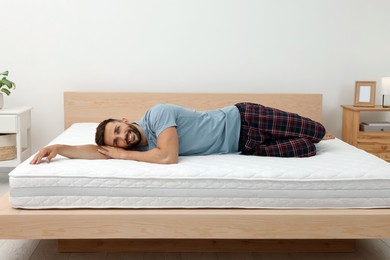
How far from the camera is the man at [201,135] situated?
254 centimetres

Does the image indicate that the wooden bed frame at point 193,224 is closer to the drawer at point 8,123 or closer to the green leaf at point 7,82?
the drawer at point 8,123

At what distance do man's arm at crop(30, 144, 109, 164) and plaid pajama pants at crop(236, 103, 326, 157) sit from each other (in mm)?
703

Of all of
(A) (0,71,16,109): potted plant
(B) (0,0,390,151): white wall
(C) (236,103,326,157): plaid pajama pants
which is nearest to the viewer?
(C) (236,103,326,157): plaid pajama pants

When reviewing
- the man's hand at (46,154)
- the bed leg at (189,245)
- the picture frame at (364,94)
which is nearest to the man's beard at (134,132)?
the man's hand at (46,154)

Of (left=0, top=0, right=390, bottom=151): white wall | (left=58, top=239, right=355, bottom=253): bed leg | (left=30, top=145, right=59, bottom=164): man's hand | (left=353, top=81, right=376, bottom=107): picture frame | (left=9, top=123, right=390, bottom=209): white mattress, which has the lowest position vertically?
(left=58, top=239, right=355, bottom=253): bed leg

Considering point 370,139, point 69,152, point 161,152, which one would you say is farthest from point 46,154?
point 370,139

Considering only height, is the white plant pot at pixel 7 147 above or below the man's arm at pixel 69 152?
below

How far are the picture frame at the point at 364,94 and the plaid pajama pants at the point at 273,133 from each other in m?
1.38

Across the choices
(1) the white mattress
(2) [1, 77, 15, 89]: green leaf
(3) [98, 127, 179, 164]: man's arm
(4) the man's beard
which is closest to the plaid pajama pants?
(1) the white mattress

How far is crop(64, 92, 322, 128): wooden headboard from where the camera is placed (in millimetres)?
3965

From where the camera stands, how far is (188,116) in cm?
272

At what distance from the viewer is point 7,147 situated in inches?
149

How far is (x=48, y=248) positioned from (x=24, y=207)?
1.50 ft

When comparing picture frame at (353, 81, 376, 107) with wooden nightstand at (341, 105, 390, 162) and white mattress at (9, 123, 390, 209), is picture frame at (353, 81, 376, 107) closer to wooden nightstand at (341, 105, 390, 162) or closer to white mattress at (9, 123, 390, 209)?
wooden nightstand at (341, 105, 390, 162)
